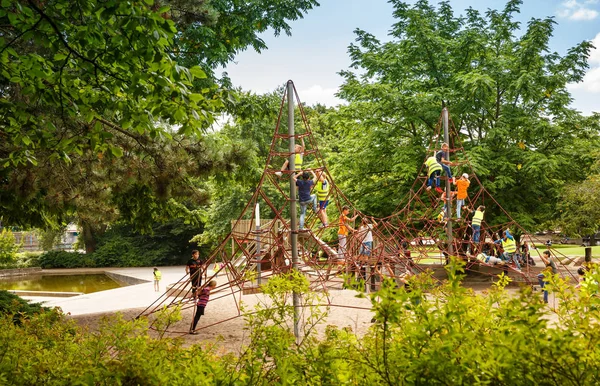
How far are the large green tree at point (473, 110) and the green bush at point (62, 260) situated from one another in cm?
2099

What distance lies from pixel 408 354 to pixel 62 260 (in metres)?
34.3

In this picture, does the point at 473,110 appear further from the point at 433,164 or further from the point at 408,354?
the point at 408,354

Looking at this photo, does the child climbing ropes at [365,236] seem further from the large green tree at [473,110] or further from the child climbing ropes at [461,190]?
the large green tree at [473,110]

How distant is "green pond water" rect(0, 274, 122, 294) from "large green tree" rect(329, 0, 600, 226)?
42.7 ft

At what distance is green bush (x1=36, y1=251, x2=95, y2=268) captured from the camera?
105ft

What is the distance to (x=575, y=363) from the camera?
2012 mm

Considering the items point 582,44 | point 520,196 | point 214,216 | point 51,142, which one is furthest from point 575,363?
point 214,216

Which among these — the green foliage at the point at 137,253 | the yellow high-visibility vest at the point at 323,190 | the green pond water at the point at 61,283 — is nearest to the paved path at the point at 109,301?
the green pond water at the point at 61,283

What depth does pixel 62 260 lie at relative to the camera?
32375 mm

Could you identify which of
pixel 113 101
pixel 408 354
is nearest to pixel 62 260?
pixel 113 101

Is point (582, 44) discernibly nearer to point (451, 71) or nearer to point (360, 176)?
point (451, 71)

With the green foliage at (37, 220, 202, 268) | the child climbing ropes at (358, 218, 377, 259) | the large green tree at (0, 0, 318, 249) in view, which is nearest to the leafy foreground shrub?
the large green tree at (0, 0, 318, 249)

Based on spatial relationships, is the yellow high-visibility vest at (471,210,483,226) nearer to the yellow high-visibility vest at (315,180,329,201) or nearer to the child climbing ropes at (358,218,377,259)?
the child climbing ropes at (358,218,377,259)

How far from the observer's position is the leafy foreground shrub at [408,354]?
2041mm
